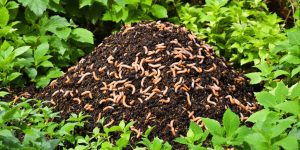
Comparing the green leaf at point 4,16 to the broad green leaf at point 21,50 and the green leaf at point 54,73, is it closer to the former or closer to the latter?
the broad green leaf at point 21,50

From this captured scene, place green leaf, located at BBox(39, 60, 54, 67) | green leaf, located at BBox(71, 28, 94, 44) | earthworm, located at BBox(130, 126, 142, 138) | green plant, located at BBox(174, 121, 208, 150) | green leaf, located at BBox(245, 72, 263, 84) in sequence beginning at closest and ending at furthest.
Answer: green plant, located at BBox(174, 121, 208, 150) → earthworm, located at BBox(130, 126, 142, 138) → green leaf, located at BBox(245, 72, 263, 84) → green leaf, located at BBox(39, 60, 54, 67) → green leaf, located at BBox(71, 28, 94, 44)

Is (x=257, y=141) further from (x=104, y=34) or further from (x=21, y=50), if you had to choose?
(x=104, y=34)

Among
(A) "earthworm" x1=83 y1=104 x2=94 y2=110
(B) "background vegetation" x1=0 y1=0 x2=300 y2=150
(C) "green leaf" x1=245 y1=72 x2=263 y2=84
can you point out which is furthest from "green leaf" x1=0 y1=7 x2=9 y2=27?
(C) "green leaf" x1=245 y1=72 x2=263 y2=84

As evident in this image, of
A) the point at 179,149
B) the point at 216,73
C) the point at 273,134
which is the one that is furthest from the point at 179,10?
the point at 273,134

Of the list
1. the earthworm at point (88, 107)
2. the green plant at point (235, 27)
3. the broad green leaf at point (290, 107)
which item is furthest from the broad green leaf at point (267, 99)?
the green plant at point (235, 27)

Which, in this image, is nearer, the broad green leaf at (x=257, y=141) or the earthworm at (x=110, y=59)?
the broad green leaf at (x=257, y=141)

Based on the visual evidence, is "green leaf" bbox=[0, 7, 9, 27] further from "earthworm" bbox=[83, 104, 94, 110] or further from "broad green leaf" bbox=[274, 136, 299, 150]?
"broad green leaf" bbox=[274, 136, 299, 150]

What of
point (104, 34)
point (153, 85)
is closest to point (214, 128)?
point (153, 85)

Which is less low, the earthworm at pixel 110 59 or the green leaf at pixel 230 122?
the green leaf at pixel 230 122
